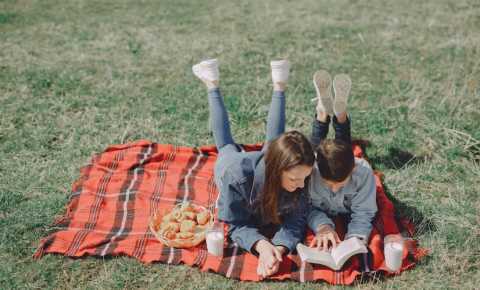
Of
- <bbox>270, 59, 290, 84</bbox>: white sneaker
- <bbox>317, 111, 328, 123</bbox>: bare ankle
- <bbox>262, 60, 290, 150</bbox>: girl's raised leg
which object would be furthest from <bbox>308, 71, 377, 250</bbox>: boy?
<bbox>270, 59, 290, 84</bbox>: white sneaker

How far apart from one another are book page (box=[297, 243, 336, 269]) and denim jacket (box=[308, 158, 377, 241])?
28 centimetres

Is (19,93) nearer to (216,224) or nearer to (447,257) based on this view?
(216,224)

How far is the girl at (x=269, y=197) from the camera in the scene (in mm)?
3555

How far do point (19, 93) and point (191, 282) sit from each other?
4.23 meters

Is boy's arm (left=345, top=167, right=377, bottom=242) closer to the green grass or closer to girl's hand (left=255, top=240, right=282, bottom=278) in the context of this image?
the green grass

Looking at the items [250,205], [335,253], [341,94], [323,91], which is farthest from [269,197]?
[323,91]

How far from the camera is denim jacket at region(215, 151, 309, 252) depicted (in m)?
3.85

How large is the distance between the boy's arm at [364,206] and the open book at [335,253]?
0.66ft

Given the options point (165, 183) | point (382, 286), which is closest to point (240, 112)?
point (165, 183)

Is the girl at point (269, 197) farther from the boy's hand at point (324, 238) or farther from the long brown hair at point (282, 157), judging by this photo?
the boy's hand at point (324, 238)

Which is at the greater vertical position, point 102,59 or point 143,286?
point 102,59

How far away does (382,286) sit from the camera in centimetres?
373

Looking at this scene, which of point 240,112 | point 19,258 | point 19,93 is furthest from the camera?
point 19,93

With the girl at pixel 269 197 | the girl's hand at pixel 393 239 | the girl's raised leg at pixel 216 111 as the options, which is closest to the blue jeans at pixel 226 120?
the girl's raised leg at pixel 216 111
